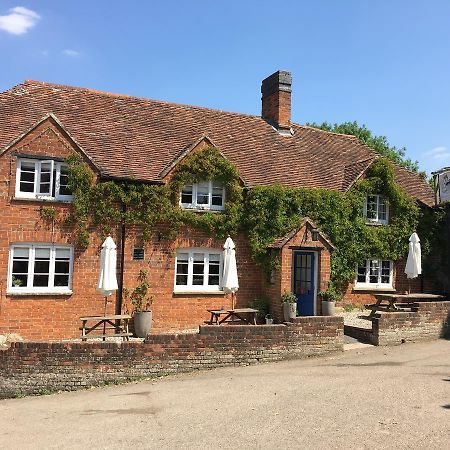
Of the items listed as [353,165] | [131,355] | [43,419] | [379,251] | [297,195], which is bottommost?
[43,419]

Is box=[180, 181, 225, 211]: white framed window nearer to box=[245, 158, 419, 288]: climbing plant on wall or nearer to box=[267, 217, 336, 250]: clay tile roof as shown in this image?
box=[245, 158, 419, 288]: climbing plant on wall

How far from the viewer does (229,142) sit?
20.5m

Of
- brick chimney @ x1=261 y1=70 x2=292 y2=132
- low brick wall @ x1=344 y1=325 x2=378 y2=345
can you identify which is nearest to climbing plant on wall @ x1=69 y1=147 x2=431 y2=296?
low brick wall @ x1=344 y1=325 x2=378 y2=345

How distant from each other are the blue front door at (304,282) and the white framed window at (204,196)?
366cm

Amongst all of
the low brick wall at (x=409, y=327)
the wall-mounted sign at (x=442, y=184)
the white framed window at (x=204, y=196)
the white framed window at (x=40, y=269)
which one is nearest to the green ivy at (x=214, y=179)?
the white framed window at (x=204, y=196)

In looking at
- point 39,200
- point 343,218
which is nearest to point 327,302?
point 343,218

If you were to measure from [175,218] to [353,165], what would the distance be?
920 centimetres

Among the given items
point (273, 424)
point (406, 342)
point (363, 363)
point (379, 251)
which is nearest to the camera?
point (273, 424)

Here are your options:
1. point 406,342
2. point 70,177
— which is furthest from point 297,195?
point 70,177

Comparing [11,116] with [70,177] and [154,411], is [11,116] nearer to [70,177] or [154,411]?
[70,177]

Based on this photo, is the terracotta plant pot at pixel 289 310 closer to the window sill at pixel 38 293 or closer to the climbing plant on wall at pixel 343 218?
the climbing plant on wall at pixel 343 218

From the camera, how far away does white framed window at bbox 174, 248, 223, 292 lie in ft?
55.2

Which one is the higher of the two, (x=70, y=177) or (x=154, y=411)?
(x=70, y=177)

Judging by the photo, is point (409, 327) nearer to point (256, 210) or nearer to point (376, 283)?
point (376, 283)
